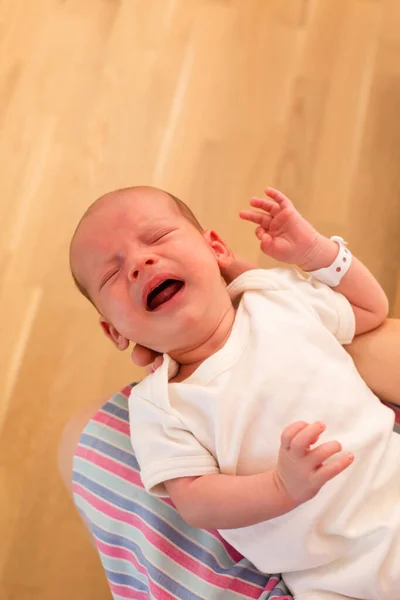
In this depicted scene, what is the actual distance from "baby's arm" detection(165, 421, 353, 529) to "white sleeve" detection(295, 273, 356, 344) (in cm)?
23

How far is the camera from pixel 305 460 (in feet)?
2.25

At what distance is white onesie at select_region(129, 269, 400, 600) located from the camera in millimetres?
784

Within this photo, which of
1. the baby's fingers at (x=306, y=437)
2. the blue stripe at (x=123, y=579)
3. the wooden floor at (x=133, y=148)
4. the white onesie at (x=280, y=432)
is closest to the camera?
the baby's fingers at (x=306, y=437)

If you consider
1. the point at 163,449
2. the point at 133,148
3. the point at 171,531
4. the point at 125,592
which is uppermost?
the point at 133,148

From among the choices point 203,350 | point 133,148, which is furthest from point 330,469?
point 133,148

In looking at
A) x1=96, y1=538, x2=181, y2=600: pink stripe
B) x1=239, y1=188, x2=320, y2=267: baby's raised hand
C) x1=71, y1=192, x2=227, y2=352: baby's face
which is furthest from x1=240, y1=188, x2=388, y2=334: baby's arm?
x1=96, y1=538, x2=181, y2=600: pink stripe

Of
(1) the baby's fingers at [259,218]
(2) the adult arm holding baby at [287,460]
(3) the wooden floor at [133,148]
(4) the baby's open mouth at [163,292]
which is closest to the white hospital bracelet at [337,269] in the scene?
(2) the adult arm holding baby at [287,460]

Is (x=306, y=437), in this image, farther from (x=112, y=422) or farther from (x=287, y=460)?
(x=112, y=422)

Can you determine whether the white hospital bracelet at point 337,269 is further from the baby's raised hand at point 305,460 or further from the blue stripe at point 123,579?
the blue stripe at point 123,579

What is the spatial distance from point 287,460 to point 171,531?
27 cm

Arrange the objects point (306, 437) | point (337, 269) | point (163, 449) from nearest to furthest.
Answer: point (306, 437), point (163, 449), point (337, 269)

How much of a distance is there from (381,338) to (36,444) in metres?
0.75

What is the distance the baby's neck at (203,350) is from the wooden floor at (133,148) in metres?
0.46

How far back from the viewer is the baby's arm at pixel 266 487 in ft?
2.23
